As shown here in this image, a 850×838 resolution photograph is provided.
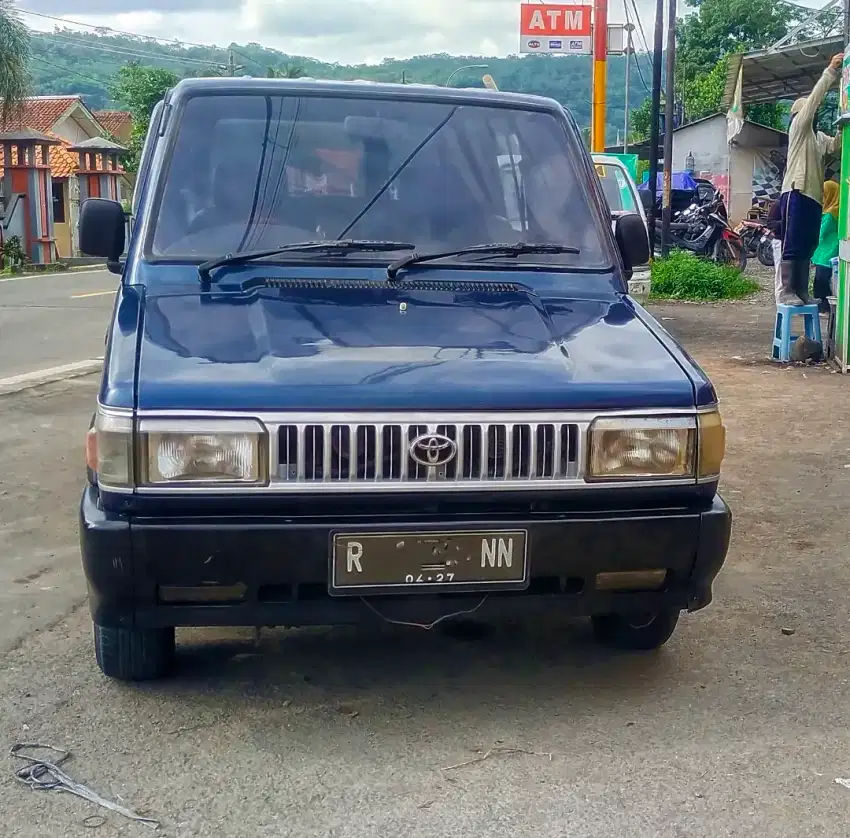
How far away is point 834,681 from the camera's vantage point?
154 inches

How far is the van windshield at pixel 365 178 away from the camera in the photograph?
4.24 meters

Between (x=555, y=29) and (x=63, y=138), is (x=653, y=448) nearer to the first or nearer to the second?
(x=555, y=29)

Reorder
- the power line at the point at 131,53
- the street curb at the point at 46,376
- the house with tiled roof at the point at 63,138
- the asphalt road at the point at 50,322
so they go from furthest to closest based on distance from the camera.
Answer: the power line at the point at 131,53 < the house with tiled roof at the point at 63,138 < the asphalt road at the point at 50,322 < the street curb at the point at 46,376

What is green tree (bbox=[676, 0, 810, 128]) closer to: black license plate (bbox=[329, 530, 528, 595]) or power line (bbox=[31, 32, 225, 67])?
power line (bbox=[31, 32, 225, 67])

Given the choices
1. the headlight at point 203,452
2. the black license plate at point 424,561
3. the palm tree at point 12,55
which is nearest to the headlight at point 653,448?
the black license plate at point 424,561

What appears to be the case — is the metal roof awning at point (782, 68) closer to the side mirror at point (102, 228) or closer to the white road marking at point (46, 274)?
the side mirror at point (102, 228)

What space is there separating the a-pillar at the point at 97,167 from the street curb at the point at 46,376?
27.6 metres

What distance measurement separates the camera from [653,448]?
3.35 meters

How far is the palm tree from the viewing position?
3102cm

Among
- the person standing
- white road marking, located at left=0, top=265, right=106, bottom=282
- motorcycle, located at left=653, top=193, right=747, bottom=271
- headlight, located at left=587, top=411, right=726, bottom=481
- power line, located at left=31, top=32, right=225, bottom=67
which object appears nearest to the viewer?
headlight, located at left=587, top=411, right=726, bottom=481

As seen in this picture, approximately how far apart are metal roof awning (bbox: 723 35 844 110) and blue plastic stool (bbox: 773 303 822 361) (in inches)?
273

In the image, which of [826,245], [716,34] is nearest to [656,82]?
[826,245]

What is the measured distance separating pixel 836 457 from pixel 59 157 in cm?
4001

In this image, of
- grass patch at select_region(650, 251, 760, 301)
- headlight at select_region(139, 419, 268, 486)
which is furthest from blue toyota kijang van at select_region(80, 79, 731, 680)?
grass patch at select_region(650, 251, 760, 301)
